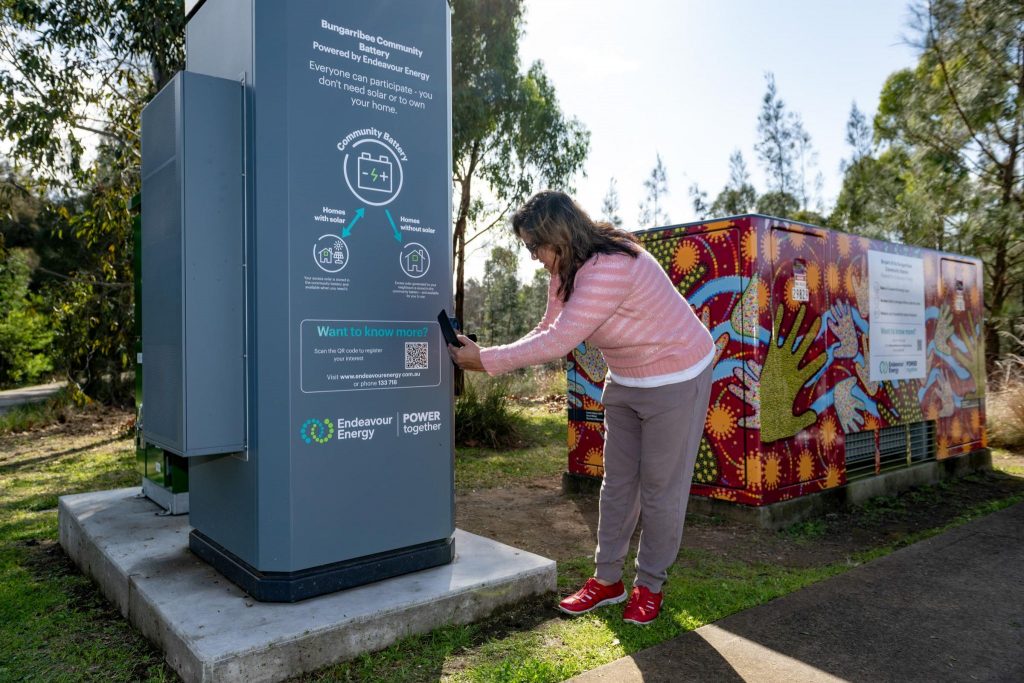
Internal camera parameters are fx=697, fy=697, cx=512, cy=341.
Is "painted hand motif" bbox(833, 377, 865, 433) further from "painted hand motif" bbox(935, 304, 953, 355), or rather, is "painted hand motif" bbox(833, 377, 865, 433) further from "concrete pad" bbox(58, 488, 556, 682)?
"concrete pad" bbox(58, 488, 556, 682)

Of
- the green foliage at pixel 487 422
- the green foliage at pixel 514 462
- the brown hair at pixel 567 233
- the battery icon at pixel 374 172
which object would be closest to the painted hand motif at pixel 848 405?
the green foliage at pixel 514 462

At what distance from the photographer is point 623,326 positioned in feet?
9.97

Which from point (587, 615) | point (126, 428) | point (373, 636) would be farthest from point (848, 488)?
point (126, 428)

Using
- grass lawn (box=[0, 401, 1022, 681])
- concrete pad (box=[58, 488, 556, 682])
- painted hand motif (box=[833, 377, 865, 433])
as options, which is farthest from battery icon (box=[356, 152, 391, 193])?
painted hand motif (box=[833, 377, 865, 433])

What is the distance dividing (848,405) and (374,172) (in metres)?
4.24

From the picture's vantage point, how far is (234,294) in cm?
289

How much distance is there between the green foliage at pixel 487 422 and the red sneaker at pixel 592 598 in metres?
5.56

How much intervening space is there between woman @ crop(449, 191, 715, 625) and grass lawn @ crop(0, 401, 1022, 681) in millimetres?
213

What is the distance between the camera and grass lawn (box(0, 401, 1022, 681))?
262 cm

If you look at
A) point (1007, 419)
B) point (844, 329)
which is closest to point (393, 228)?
point (844, 329)

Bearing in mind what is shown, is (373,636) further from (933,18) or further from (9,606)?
(933,18)

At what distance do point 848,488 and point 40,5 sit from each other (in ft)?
31.2

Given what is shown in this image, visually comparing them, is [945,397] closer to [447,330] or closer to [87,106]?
[447,330]

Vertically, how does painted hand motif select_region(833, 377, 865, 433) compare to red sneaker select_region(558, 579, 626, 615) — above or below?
above
